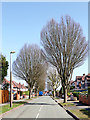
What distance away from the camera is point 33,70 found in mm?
54719

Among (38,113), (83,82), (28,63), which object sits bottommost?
(38,113)

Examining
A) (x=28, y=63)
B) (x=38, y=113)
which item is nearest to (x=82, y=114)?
(x=38, y=113)

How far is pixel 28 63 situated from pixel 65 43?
21.0m

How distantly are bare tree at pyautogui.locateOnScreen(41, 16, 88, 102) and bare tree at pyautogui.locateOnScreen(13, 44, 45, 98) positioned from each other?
18638 millimetres

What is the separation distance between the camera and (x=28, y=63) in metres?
53.1

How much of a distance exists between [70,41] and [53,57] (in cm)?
351

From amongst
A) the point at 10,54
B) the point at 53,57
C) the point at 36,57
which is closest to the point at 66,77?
the point at 53,57

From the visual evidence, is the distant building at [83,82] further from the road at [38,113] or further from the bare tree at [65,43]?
the road at [38,113]

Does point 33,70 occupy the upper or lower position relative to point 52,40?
lower

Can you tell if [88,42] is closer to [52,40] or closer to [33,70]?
[52,40]

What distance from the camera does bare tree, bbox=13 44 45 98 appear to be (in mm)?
52312

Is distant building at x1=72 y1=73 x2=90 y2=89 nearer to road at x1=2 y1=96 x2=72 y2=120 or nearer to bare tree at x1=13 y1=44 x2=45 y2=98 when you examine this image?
bare tree at x1=13 y1=44 x2=45 y2=98

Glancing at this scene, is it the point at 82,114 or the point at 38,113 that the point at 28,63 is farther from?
the point at 82,114

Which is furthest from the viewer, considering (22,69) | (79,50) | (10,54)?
(22,69)
